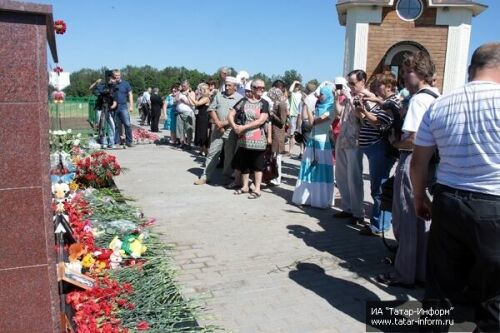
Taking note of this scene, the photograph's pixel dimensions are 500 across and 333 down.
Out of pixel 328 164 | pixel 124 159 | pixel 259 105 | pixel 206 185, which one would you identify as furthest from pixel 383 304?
pixel 124 159

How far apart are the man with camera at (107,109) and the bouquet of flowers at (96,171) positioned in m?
5.15

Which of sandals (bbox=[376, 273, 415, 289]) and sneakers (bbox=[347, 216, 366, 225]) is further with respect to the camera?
sneakers (bbox=[347, 216, 366, 225])

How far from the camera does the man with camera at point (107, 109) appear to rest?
1188 centimetres

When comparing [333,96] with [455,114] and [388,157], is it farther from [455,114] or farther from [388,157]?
[455,114]

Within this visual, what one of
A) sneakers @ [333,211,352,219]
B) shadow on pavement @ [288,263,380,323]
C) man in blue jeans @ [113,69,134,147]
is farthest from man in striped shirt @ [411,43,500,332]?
man in blue jeans @ [113,69,134,147]

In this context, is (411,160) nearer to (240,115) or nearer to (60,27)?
(60,27)

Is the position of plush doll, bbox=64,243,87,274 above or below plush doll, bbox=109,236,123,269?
above

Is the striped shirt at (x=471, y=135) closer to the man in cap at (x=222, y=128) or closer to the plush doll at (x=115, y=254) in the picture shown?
the plush doll at (x=115, y=254)

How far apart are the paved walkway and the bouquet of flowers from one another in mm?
443

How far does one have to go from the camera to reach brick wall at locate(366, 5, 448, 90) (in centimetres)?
1797

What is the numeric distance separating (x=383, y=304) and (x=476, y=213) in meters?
1.36

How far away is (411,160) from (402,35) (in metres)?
16.8

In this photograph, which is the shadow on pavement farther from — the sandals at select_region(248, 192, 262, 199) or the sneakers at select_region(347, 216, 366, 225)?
the sandals at select_region(248, 192, 262, 199)

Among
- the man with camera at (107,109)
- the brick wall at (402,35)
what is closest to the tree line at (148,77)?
the brick wall at (402,35)
